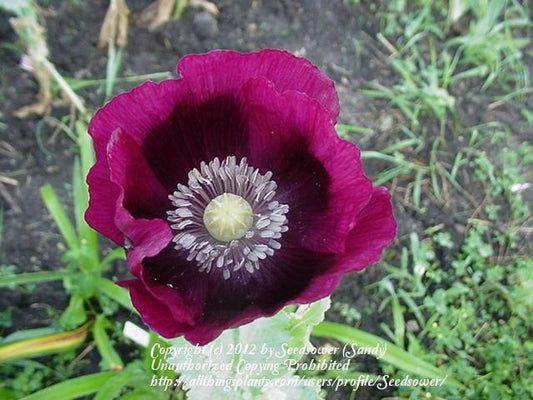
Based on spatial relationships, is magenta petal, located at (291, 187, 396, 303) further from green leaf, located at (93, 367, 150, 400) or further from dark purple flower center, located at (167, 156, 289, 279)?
green leaf, located at (93, 367, 150, 400)

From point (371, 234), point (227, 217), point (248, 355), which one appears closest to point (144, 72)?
point (227, 217)

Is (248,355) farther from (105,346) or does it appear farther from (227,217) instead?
(105,346)

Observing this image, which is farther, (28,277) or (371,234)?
(28,277)

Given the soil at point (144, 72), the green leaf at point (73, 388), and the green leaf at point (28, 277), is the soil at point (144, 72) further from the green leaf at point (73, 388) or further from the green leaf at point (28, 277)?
the green leaf at point (73, 388)

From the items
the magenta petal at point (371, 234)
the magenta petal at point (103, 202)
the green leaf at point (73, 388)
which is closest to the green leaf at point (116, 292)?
the green leaf at point (73, 388)

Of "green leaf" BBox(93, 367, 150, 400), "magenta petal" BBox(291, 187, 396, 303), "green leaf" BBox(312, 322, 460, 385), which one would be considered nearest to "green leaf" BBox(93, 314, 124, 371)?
"green leaf" BBox(93, 367, 150, 400)

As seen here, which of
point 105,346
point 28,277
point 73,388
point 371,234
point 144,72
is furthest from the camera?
point 144,72
